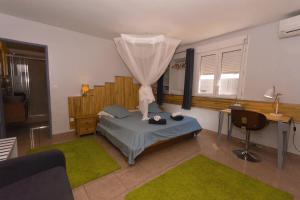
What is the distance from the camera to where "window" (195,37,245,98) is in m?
3.25

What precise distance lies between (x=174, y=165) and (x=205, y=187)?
0.58m

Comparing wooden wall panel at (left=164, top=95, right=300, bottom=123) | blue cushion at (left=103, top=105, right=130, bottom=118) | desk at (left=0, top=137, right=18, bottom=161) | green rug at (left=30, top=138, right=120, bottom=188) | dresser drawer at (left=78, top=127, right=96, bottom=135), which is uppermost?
wooden wall panel at (left=164, top=95, right=300, bottom=123)

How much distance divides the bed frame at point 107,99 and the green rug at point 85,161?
0.85 metres

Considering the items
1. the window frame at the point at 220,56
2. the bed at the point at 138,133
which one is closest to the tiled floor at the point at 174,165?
the bed at the point at 138,133

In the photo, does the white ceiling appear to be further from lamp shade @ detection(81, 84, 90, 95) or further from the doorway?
lamp shade @ detection(81, 84, 90, 95)

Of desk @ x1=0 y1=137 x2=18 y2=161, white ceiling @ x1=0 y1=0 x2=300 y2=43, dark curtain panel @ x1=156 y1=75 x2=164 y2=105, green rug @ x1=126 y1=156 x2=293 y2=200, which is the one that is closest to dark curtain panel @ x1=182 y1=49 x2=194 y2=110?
white ceiling @ x1=0 y1=0 x2=300 y2=43

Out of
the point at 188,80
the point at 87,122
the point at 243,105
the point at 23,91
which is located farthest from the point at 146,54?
the point at 23,91

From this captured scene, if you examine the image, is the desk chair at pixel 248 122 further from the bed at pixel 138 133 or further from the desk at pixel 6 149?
the desk at pixel 6 149

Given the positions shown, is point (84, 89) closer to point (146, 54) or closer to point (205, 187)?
point (146, 54)

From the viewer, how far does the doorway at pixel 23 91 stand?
3654 millimetres

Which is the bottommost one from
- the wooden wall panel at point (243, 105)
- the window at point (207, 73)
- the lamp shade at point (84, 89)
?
the wooden wall panel at point (243, 105)

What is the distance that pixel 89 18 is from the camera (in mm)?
2746

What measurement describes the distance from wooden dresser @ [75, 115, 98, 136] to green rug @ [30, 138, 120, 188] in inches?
12.9

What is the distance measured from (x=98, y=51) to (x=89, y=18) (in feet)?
3.91
